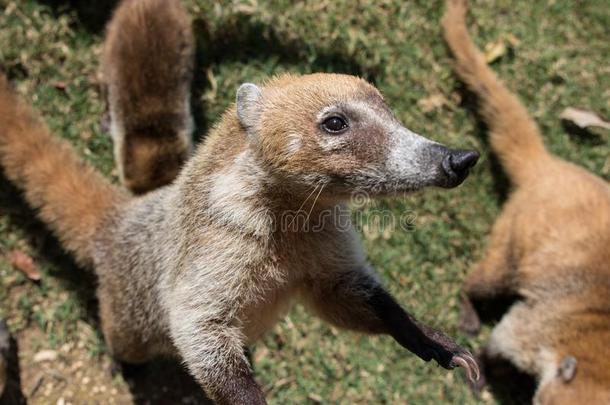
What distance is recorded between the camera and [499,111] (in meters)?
5.44

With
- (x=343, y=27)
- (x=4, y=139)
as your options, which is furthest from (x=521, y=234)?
(x=4, y=139)

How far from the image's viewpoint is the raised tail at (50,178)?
4113mm

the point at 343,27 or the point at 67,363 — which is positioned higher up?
the point at 343,27

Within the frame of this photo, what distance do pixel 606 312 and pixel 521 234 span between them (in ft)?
2.78

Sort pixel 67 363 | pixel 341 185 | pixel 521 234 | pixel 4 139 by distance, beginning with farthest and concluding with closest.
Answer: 1. pixel 521 234
2. pixel 67 363
3. pixel 4 139
4. pixel 341 185

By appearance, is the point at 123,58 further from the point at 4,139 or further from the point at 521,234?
the point at 521,234

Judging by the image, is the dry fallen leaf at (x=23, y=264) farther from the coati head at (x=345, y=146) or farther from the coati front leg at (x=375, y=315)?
the coati head at (x=345, y=146)

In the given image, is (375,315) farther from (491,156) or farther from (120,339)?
(491,156)

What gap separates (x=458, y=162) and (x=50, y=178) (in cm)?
270

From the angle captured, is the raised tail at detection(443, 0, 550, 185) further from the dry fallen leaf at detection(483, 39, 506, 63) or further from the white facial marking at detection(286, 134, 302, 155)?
the white facial marking at detection(286, 134, 302, 155)

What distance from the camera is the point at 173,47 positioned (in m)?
4.50

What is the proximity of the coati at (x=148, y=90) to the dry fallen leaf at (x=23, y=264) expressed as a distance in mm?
1002

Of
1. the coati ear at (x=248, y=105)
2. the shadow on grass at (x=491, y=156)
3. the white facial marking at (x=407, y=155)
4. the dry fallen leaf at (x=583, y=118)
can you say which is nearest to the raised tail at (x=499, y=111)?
the shadow on grass at (x=491, y=156)

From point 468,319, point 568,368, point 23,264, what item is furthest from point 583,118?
point 23,264
